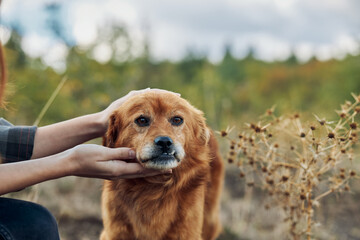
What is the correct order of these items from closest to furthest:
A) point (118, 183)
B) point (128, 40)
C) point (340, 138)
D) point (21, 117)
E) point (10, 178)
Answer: point (10, 178)
point (340, 138)
point (118, 183)
point (21, 117)
point (128, 40)

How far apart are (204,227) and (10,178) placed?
1858mm

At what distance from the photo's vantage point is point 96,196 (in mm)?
5387

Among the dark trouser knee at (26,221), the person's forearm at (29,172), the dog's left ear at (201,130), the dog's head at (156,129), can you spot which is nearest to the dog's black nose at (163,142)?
the dog's head at (156,129)

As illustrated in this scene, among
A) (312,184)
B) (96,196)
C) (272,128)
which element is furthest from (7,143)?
(96,196)

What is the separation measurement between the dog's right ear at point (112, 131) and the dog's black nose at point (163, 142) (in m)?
0.53

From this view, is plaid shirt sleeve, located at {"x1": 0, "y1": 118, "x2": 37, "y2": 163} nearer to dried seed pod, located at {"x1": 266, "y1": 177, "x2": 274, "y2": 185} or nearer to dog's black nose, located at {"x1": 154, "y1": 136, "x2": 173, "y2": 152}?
dog's black nose, located at {"x1": 154, "y1": 136, "x2": 173, "y2": 152}

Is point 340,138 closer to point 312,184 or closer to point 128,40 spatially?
point 312,184

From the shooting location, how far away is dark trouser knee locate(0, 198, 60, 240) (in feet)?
6.38

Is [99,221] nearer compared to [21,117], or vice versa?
[99,221]

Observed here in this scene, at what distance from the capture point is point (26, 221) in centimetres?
200

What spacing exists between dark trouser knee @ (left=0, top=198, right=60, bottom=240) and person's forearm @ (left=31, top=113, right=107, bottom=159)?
545 millimetres

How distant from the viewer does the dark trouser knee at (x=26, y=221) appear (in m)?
1.94

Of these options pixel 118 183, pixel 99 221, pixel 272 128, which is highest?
pixel 272 128

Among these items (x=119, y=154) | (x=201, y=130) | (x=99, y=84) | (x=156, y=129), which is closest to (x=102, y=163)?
(x=119, y=154)
